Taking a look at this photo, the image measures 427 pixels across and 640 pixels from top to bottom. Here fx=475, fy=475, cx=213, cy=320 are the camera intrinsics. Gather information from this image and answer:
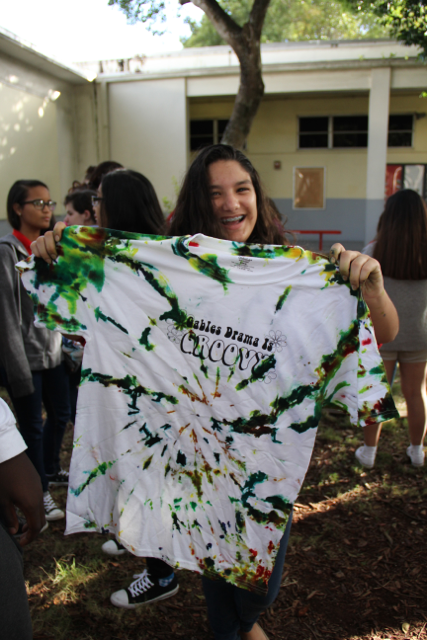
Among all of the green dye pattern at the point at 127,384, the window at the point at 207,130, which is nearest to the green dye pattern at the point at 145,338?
the green dye pattern at the point at 127,384

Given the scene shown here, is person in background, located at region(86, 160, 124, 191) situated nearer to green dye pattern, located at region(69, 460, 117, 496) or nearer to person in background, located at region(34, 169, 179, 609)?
person in background, located at region(34, 169, 179, 609)

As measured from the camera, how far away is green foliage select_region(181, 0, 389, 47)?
82.9 feet

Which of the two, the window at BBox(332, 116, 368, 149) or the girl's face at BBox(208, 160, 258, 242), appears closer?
the girl's face at BBox(208, 160, 258, 242)

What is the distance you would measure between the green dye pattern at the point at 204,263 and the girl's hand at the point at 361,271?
38cm

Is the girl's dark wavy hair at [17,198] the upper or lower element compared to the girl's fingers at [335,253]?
upper

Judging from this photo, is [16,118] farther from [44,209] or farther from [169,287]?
[169,287]

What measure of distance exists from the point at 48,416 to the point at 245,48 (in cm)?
667

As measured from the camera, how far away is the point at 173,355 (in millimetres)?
1694

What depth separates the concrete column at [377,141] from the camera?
11.7m

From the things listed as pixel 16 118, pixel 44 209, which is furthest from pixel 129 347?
pixel 16 118

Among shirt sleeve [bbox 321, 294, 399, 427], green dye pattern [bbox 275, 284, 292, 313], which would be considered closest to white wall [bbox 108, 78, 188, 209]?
green dye pattern [bbox 275, 284, 292, 313]

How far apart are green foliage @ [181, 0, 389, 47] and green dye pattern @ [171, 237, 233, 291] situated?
2648 cm

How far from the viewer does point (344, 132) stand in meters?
14.6

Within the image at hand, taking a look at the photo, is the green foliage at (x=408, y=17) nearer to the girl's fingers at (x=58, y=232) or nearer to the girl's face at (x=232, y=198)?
the girl's face at (x=232, y=198)
